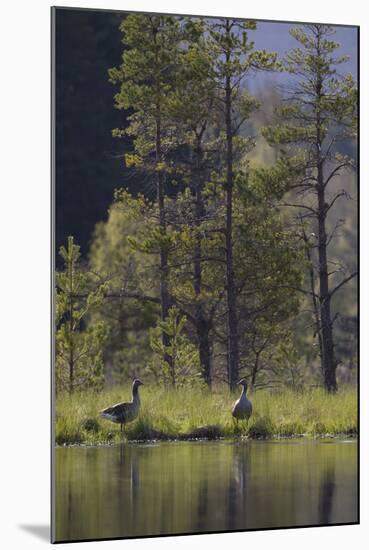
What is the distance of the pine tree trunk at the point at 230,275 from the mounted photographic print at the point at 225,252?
1 cm

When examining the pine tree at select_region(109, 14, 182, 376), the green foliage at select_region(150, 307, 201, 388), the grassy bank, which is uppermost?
the pine tree at select_region(109, 14, 182, 376)

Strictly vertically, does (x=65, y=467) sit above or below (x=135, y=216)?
below

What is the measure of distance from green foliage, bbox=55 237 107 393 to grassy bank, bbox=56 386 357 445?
7.7 inches

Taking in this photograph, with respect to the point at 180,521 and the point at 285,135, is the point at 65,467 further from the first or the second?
the point at 285,135

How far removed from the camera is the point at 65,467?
12781mm

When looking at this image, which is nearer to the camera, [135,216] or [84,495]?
[84,495]

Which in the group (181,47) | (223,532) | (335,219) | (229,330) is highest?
(181,47)

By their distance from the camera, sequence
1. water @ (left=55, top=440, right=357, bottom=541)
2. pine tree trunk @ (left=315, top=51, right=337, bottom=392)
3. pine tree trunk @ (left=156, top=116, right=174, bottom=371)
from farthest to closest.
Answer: pine tree trunk @ (left=315, top=51, right=337, bottom=392) < pine tree trunk @ (left=156, top=116, right=174, bottom=371) < water @ (left=55, top=440, right=357, bottom=541)

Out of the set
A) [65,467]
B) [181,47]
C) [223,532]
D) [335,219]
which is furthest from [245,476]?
[181,47]

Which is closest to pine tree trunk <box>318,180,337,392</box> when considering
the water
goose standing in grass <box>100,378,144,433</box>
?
the water

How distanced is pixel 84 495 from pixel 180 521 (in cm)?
75

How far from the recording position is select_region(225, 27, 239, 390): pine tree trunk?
14.0 meters

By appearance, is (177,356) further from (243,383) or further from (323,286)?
(323,286)

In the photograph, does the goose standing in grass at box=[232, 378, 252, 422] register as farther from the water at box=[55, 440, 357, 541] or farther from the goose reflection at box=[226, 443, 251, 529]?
the goose reflection at box=[226, 443, 251, 529]
